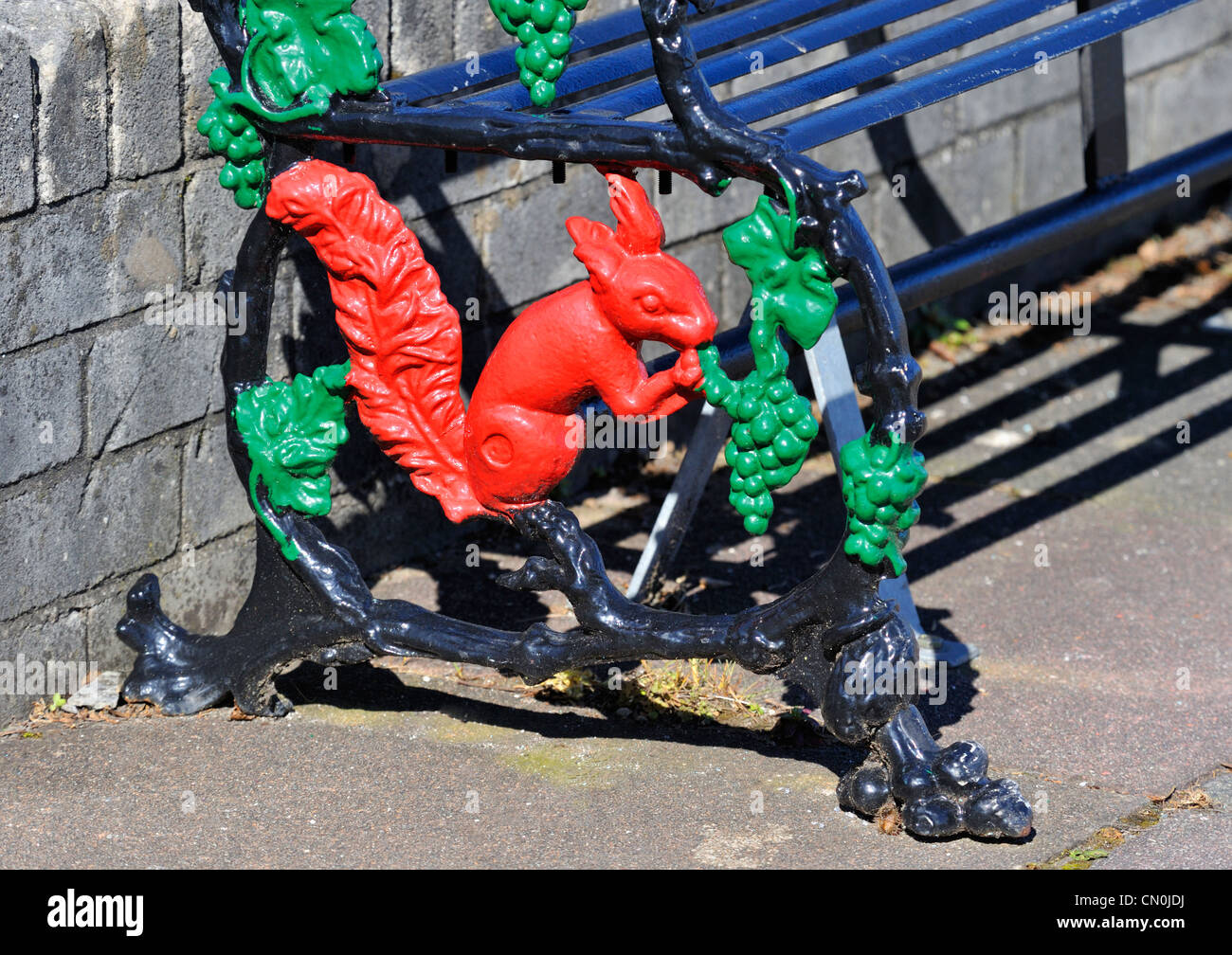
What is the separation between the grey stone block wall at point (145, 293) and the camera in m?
3.03

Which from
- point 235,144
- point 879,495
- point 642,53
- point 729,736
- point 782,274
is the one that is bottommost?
point 729,736

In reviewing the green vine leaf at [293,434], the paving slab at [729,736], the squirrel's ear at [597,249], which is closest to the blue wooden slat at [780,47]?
the squirrel's ear at [597,249]

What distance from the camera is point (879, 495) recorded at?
252 centimetres

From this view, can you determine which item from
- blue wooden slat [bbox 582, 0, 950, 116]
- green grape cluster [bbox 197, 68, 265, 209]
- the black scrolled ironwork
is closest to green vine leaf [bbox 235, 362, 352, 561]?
the black scrolled ironwork

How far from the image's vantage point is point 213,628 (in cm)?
356

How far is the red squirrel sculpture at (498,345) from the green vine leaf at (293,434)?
77 millimetres

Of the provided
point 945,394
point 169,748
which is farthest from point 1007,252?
point 169,748

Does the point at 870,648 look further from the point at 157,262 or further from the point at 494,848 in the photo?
the point at 157,262

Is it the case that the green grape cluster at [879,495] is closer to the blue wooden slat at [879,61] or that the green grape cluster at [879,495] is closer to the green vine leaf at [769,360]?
the green vine leaf at [769,360]

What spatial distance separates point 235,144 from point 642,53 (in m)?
0.82

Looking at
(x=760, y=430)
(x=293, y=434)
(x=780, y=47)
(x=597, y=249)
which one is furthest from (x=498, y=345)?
(x=780, y=47)

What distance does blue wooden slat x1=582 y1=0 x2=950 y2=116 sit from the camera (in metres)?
2.94

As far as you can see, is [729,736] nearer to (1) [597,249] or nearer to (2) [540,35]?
(1) [597,249]

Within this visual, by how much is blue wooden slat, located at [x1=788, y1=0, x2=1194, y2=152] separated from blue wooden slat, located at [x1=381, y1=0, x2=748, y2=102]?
0.52 meters
